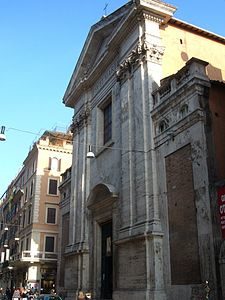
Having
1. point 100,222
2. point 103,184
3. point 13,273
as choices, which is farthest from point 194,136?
point 13,273

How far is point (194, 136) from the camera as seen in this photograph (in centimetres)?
1291

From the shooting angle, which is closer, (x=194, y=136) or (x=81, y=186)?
(x=194, y=136)

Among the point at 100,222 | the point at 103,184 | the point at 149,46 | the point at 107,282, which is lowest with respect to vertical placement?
the point at 107,282

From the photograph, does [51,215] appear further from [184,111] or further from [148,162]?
[184,111]

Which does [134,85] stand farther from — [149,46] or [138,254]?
[138,254]

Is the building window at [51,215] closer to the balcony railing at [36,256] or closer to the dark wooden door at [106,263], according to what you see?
the balcony railing at [36,256]

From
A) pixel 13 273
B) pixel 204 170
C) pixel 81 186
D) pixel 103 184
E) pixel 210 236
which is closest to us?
pixel 210 236

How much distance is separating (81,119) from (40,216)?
17.7 metres

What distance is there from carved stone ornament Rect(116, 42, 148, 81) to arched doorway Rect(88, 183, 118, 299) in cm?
521

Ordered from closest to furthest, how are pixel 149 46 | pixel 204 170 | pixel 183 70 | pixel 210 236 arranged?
pixel 210 236
pixel 204 170
pixel 183 70
pixel 149 46

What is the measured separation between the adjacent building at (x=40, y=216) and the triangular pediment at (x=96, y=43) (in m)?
15.6

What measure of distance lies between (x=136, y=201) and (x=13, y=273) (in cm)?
3296

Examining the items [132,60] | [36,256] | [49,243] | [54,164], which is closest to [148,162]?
[132,60]

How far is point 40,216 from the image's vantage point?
38.1 m
